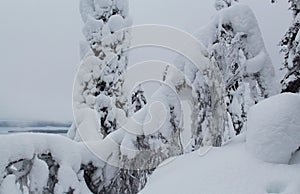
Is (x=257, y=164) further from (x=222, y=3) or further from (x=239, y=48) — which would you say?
(x=222, y=3)

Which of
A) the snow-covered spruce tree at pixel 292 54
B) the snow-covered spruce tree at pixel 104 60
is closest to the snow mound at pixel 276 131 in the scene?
the snow-covered spruce tree at pixel 292 54

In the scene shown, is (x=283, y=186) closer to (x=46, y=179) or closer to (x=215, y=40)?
(x=46, y=179)

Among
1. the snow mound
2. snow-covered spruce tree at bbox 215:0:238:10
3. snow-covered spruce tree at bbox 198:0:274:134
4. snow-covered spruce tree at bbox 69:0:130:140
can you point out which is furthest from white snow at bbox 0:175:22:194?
snow-covered spruce tree at bbox 215:0:238:10

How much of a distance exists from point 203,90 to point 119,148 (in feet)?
4.11

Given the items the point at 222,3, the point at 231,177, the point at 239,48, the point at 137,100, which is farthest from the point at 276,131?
the point at 222,3

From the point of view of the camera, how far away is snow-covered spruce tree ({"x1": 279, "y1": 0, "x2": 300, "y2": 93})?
12.2 feet

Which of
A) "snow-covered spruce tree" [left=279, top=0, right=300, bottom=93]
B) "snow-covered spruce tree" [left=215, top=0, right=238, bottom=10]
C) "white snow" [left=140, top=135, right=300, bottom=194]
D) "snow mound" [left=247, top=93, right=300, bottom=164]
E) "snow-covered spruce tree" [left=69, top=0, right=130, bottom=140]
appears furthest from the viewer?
"snow-covered spruce tree" [left=215, top=0, right=238, bottom=10]

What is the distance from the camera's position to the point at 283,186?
2.24 m

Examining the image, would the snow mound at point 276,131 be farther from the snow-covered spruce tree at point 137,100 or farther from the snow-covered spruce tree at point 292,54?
the snow-covered spruce tree at point 137,100

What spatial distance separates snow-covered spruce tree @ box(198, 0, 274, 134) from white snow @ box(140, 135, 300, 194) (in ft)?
7.31

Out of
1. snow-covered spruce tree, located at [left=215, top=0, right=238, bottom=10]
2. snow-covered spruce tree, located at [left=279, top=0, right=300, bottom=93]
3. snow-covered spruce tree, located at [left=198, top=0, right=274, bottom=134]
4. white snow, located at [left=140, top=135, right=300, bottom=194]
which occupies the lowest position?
white snow, located at [left=140, top=135, right=300, bottom=194]

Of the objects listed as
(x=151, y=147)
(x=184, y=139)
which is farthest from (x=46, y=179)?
(x=184, y=139)

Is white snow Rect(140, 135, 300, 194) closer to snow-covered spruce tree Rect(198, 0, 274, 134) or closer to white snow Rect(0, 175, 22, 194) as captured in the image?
white snow Rect(0, 175, 22, 194)

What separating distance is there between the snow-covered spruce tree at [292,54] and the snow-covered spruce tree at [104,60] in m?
6.72
